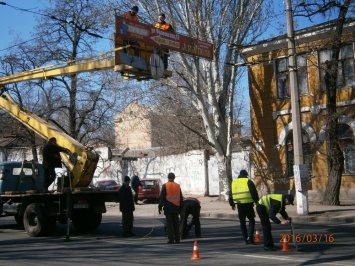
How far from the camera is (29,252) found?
1115cm

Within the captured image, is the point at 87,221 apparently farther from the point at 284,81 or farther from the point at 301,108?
the point at 284,81

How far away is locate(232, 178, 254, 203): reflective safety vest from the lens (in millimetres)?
10789

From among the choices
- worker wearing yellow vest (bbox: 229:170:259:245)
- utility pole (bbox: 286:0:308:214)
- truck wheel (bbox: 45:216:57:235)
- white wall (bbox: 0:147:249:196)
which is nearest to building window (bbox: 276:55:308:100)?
utility pole (bbox: 286:0:308:214)

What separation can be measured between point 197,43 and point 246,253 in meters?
6.34

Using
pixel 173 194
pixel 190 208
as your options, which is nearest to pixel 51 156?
pixel 173 194

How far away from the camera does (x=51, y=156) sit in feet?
45.1

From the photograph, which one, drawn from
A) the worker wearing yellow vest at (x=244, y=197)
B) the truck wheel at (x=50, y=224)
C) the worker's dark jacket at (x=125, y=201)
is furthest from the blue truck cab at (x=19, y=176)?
the worker wearing yellow vest at (x=244, y=197)

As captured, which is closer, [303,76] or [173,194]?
[173,194]

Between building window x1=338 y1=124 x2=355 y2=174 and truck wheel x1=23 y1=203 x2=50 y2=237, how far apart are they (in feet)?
43.9

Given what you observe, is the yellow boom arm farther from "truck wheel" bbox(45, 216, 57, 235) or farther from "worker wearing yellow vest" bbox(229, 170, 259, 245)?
"worker wearing yellow vest" bbox(229, 170, 259, 245)

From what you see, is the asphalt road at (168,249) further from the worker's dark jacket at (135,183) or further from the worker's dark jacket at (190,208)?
the worker's dark jacket at (135,183)

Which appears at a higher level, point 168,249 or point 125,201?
point 125,201

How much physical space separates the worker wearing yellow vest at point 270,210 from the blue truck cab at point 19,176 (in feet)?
29.5

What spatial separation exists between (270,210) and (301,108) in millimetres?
13857
